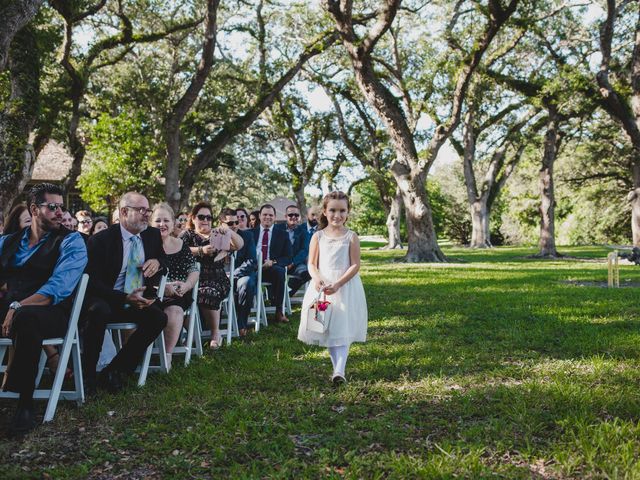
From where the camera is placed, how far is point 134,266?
5.66 m

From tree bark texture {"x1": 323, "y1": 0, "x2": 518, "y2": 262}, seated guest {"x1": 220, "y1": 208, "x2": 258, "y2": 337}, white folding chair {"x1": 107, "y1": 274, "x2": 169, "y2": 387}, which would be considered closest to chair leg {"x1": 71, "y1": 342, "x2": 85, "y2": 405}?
white folding chair {"x1": 107, "y1": 274, "x2": 169, "y2": 387}

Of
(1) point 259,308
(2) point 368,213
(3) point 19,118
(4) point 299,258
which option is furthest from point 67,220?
(2) point 368,213

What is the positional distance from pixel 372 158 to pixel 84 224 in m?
28.7

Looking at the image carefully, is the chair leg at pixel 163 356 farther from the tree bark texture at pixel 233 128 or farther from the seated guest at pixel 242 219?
the tree bark texture at pixel 233 128

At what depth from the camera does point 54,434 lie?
422 centimetres

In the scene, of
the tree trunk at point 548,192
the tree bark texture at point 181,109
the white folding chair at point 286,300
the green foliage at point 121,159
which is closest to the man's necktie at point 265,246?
the white folding chair at point 286,300

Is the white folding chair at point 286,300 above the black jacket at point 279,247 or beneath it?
beneath

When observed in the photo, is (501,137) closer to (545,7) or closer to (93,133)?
(545,7)

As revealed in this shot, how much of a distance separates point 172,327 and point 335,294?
73.3 inches

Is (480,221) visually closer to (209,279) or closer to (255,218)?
(255,218)

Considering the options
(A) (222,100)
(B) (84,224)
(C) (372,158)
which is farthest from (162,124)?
(B) (84,224)

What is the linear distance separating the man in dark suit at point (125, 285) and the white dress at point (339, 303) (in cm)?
140

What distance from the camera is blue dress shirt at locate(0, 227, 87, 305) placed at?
466cm

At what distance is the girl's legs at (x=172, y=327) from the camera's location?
609 centimetres
